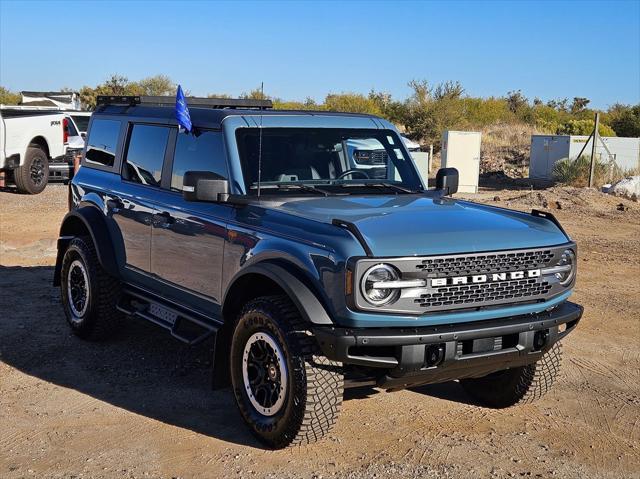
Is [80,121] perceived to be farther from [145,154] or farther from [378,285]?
[378,285]

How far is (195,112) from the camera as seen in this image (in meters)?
6.17

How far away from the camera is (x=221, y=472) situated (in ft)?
15.4

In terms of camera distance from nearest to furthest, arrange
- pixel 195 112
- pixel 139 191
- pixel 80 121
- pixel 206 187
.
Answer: pixel 206 187
pixel 195 112
pixel 139 191
pixel 80 121

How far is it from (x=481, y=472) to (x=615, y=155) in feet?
78.3

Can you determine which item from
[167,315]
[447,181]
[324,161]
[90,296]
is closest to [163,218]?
[167,315]

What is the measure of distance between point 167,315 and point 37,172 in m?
14.0

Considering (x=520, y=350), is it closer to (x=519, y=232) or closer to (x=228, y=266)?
(x=519, y=232)

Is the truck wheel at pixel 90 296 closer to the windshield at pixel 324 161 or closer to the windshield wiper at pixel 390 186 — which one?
the windshield at pixel 324 161

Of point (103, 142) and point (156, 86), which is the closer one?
point (103, 142)

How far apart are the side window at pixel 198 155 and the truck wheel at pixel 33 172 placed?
13.7m

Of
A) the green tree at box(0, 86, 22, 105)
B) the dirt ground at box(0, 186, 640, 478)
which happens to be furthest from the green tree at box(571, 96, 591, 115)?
the dirt ground at box(0, 186, 640, 478)

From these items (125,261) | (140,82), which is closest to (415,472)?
(125,261)

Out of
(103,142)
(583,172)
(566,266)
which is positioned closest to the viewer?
(566,266)

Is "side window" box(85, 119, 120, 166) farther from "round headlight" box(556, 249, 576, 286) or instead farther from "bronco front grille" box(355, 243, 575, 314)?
"round headlight" box(556, 249, 576, 286)
